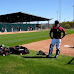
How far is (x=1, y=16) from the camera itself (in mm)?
47562

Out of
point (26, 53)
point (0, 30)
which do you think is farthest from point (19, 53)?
point (0, 30)

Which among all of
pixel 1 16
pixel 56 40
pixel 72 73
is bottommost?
pixel 72 73

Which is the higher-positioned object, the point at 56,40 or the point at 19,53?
the point at 56,40

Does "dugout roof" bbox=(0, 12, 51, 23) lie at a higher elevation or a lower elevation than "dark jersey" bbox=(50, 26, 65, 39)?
higher

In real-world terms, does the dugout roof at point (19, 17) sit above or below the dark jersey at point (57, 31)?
above

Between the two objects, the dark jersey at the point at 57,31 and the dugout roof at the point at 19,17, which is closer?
the dark jersey at the point at 57,31

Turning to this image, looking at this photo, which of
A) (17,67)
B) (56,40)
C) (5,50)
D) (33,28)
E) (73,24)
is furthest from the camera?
(73,24)

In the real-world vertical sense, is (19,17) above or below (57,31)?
above

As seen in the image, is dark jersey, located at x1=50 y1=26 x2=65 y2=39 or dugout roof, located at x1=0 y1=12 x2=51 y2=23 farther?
dugout roof, located at x1=0 y1=12 x2=51 y2=23

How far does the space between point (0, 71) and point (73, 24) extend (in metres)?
72.6

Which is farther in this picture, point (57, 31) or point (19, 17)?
point (19, 17)

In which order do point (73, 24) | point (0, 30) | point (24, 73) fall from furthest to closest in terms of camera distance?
1. point (73, 24)
2. point (0, 30)
3. point (24, 73)

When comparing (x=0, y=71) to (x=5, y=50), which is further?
(x=5, y=50)

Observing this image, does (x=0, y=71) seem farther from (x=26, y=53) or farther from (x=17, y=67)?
(x=26, y=53)
